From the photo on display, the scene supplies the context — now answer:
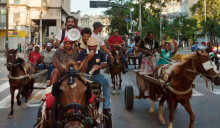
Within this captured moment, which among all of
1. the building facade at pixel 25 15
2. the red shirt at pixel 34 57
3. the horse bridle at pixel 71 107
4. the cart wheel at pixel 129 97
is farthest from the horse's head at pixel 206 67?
the building facade at pixel 25 15

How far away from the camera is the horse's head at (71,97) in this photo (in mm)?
2820

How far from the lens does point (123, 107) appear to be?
26.9 feet

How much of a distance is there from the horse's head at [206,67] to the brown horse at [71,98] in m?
3.24

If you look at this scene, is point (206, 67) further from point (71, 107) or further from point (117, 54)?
point (117, 54)

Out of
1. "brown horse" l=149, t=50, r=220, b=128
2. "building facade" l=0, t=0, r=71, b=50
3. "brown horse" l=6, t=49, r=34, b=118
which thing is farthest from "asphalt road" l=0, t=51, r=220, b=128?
"building facade" l=0, t=0, r=71, b=50

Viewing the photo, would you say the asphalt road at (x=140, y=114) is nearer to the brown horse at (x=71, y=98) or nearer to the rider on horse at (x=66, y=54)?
the rider on horse at (x=66, y=54)

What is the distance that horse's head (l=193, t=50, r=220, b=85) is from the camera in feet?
17.8

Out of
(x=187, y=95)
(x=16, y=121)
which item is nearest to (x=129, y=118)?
(x=187, y=95)

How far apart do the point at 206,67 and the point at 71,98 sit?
3.54 meters

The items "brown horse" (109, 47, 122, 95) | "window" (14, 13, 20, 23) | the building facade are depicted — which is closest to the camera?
"brown horse" (109, 47, 122, 95)

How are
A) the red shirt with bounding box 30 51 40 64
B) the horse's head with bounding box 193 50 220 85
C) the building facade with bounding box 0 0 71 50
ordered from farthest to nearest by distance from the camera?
the building facade with bounding box 0 0 71 50 → the red shirt with bounding box 30 51 40 64 → the horse's head with bounding box 193 50 220 85

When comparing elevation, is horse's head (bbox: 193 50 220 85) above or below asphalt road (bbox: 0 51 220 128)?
above

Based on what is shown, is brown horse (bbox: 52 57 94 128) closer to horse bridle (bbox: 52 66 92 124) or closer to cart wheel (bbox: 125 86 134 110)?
horse bridle (bbox: 52 66 92 124)

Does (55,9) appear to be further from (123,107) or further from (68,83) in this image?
(68,83)
